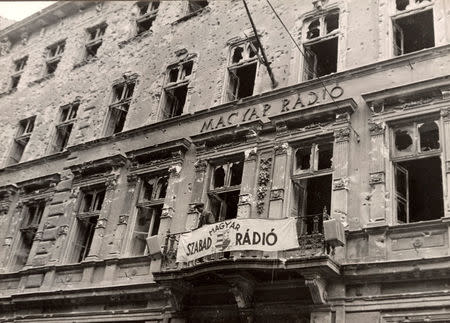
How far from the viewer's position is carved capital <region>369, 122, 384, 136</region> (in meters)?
10.1

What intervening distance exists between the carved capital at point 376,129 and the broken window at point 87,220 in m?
7.28

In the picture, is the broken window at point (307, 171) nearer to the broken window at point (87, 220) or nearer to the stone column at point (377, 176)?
the stone column at point (377, 176)

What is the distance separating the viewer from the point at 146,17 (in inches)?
697

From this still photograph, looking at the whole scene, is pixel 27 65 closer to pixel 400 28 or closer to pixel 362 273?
pixel 400 28

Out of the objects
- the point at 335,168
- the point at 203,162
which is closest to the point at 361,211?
the point at 335,168

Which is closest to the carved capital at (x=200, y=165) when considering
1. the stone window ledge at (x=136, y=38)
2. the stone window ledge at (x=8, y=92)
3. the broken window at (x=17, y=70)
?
the stone window ledge at (x=136, y=38)

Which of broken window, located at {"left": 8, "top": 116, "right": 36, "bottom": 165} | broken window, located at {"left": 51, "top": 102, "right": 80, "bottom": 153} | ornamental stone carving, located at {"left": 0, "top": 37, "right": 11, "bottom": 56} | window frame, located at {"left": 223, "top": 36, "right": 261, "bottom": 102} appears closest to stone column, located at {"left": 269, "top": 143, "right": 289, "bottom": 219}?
window frame, located at {"left": 223, "top": 36, "right": 261, "bottom": 102}

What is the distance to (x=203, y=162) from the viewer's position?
12406 millimetres

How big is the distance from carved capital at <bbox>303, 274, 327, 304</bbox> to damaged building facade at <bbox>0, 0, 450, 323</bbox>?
5cm

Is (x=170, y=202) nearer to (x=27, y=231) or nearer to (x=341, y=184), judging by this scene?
(x=341, y=184)

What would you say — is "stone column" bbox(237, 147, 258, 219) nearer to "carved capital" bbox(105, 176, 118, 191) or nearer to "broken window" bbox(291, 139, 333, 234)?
"broken window" bbox(291, 139, 333, 234)

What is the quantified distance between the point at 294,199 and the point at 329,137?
4.75 feet

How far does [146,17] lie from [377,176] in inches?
432

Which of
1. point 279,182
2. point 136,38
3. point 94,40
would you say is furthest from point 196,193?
point 94,40
